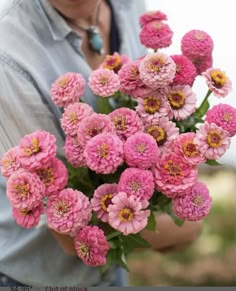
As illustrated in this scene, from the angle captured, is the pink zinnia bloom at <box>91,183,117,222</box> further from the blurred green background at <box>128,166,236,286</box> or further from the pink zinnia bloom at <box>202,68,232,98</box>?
the blurred green background at <box>128,166,236,286</box>

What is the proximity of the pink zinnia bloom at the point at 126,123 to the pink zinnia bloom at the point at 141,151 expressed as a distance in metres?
0.02

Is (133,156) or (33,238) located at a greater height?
(133,156)

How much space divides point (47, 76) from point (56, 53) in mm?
50

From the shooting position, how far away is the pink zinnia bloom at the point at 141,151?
0.75 metres

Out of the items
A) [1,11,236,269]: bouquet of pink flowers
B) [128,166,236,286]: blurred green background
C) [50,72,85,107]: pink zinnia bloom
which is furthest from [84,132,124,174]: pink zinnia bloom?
[128,166,236,286]: blurred green background

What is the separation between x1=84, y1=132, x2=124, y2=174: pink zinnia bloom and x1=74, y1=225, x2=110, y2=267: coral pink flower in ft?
0.28

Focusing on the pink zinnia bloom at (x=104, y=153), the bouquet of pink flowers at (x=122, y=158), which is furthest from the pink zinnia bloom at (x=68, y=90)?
the pink zinnia bloom at (x=104, y=153)

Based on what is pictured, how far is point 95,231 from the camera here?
787 millimetres

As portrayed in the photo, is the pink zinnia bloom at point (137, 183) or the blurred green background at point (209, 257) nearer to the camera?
the pink zinnia bloom at point (137, 183)

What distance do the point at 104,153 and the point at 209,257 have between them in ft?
5.51

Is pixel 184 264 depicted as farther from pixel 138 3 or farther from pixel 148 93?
pixel 148 93

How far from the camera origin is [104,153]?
75 centimetres

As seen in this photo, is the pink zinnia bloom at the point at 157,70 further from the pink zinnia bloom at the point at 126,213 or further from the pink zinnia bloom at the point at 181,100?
the pink zinnia bloom at the point at 126,213

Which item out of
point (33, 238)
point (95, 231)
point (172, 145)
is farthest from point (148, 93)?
point (33, 238)
